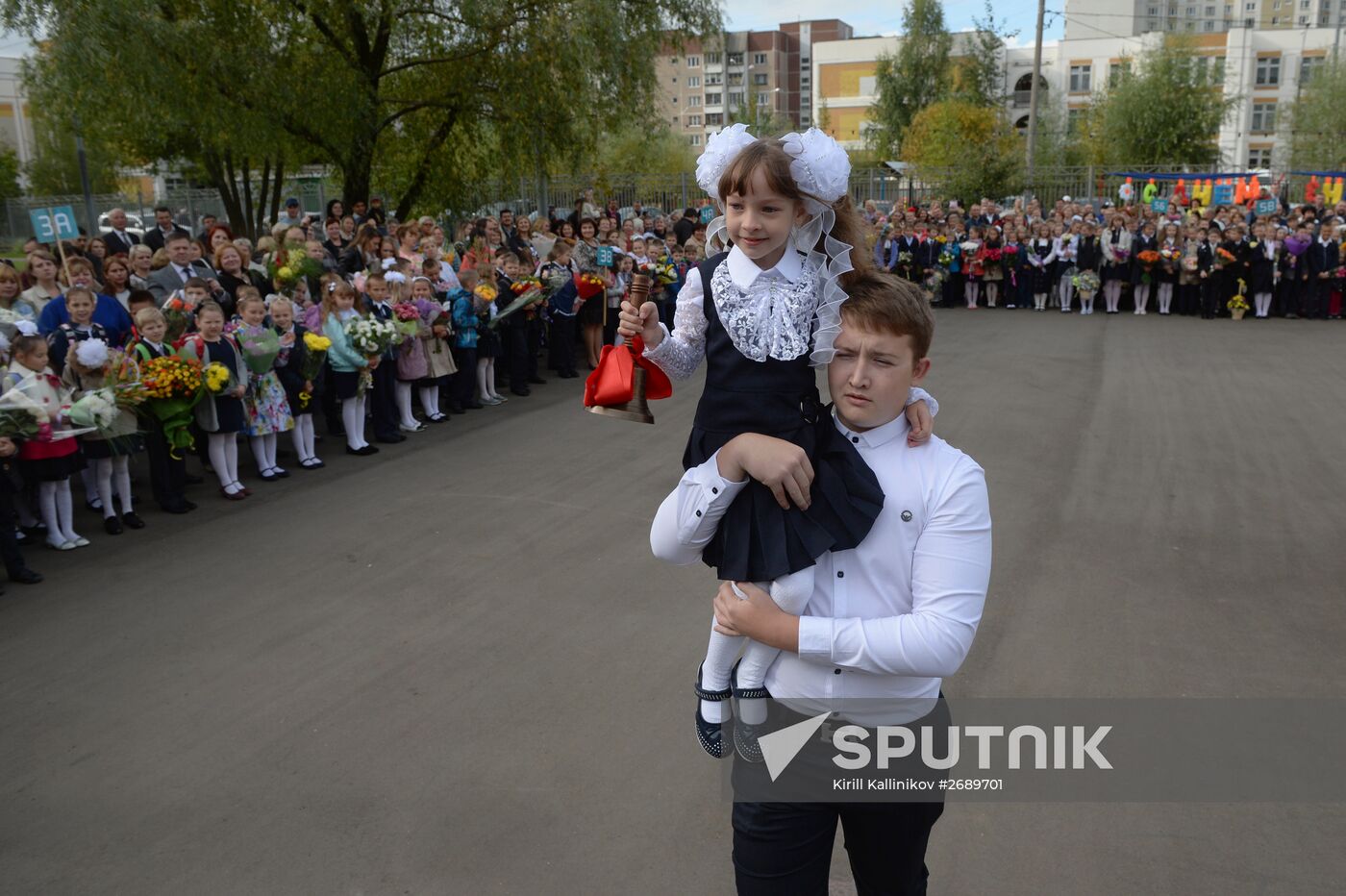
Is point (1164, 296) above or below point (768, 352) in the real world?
below

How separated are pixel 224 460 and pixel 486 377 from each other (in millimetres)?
4033

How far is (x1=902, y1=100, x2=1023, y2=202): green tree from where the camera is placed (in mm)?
27688

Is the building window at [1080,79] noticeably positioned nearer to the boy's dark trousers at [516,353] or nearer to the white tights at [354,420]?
the boy's dark trousers at [516,353]

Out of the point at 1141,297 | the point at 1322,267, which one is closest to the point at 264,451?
the point at 1141,297

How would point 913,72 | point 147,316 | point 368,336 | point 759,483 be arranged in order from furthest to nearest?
point 913,72 < point 368,336 < point 147,316 < point 759,483

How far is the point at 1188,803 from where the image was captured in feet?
13.1

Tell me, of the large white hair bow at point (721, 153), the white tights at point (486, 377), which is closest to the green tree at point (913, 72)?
the white tights at point (486, 377)

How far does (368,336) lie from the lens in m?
9.69

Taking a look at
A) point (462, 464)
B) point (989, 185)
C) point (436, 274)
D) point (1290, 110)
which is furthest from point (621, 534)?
point (1290, 110)

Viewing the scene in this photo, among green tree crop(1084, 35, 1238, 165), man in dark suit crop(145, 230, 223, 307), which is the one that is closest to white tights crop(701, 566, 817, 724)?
man in dark suit crop(145, 230, 223, 307)

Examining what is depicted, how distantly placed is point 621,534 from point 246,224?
52.1ft

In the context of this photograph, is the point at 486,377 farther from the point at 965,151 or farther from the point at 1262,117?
the point at 1262,117

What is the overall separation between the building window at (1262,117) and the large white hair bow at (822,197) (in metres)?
78.9

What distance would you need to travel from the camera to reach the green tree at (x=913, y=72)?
199ft
